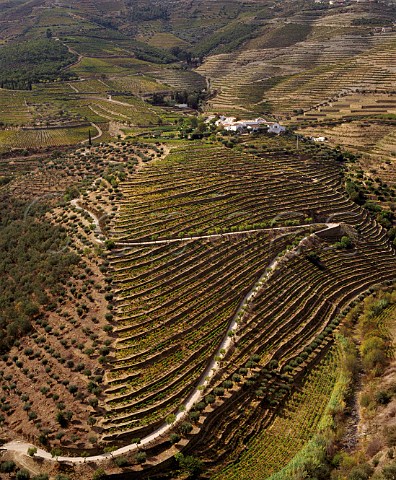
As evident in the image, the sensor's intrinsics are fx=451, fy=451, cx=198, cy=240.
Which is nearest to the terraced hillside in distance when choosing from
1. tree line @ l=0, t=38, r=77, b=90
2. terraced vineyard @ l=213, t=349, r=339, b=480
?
terraced vineyard @ l=213, t=349, r=339, b=480

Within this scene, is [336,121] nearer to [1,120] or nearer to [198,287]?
[198,287]

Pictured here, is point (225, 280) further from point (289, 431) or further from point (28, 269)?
point (28, 269)

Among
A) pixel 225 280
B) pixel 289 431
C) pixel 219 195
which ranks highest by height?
pixel 219 195

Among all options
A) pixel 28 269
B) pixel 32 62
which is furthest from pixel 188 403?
pixel 32 62

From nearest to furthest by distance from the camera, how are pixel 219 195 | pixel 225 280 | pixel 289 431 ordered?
pixel 289 431 → pixel 225 280 → pixel 219 195

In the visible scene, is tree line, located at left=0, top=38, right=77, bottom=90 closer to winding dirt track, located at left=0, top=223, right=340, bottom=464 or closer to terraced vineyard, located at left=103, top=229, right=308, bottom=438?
terraced vineyard, located at left=103, top=229, right=308, bottom=438

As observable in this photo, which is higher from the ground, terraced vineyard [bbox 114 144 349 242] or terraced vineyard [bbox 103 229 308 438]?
terraced vineyard [bbox 114 144 349 242]

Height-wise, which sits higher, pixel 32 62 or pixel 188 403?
pixel 32 62

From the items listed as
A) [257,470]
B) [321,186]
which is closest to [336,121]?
[321,186]
